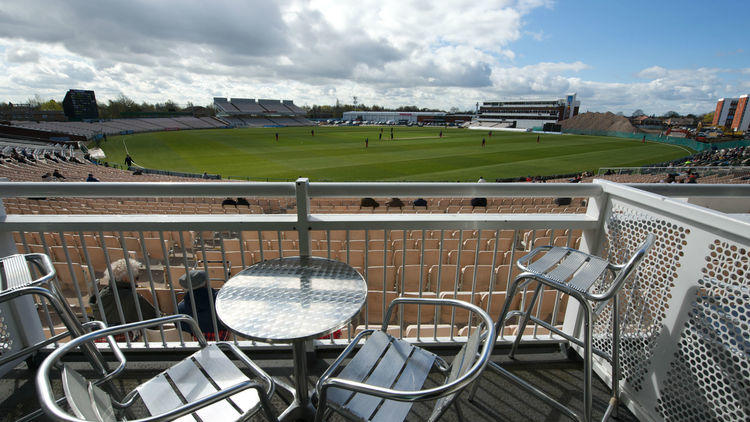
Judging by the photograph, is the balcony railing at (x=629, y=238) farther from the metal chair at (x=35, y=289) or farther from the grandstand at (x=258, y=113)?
the grandstand at (x=258, y=113)

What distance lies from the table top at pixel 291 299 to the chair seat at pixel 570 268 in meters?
1.01

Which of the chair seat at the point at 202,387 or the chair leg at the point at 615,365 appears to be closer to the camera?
the chair seat at the point at 202,387

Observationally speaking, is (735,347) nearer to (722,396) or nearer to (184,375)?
(722,396)

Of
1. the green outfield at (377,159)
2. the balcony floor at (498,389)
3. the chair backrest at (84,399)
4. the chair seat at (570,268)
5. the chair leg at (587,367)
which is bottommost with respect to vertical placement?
the green outfield at (377,159)

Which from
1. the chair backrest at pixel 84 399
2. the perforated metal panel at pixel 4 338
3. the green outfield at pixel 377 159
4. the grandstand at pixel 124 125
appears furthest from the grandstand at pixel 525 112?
the chair backrest at pixel 84 399

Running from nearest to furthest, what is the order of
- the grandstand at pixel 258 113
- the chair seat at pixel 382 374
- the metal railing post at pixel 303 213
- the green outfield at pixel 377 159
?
the chair seat at pixel 382 374
the metal railing post at pixel 303 213
the green outfield at pixel 377 159
the grandstand at pixel 258 113

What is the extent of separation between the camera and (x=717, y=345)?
1.61m

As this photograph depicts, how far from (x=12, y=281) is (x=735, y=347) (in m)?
3.48

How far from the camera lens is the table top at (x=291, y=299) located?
4.94ft

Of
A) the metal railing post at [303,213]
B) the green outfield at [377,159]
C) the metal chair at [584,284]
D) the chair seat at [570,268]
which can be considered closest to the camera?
the metal chair at [584,284]

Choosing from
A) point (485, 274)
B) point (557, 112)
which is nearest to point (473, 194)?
point (485, 274)

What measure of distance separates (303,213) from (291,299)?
0.65m

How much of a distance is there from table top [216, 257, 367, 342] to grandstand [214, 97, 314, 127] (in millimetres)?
83331

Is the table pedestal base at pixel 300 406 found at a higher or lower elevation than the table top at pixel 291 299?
lower
